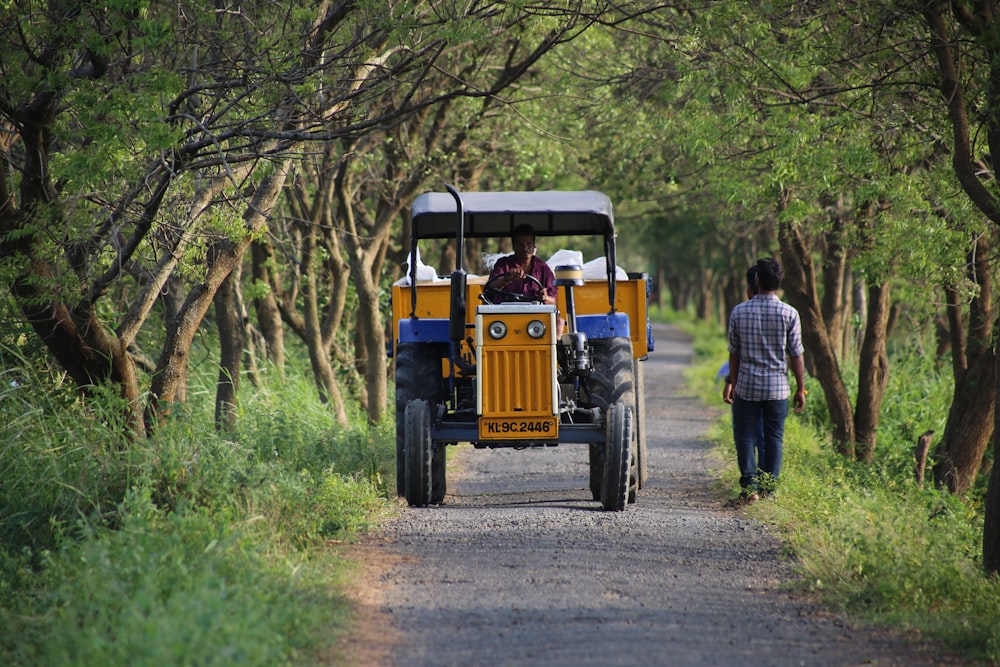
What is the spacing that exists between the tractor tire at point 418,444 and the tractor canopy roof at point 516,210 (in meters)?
1.66

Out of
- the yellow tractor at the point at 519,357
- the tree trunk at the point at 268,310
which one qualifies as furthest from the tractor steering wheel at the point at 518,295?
the tree trunk at the point at 268,310

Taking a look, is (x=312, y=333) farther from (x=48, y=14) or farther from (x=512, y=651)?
(x=512, y=651)

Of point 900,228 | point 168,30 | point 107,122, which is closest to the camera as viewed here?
point 168,30

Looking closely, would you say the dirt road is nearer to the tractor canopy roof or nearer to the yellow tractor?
the yellow tractor

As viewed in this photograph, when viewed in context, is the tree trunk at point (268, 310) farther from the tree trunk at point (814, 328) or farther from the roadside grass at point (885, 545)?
the tree trunk at point (814, 328)

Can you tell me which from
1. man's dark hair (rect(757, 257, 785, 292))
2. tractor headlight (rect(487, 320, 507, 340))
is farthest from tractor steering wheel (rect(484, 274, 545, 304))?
man's dark hair (rect(757, 257, 785, 292))

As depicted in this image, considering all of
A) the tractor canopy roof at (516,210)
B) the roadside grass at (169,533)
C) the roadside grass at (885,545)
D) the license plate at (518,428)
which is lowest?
the roadside grass at (885,545)

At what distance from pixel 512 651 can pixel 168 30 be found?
4.63 metres

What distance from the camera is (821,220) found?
15.8 meters

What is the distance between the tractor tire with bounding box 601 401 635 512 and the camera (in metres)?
9.83

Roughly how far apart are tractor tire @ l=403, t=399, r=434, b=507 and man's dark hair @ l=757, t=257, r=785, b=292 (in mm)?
2973

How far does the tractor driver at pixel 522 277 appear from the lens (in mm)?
10252

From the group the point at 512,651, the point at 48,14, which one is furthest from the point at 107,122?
the point at 512,651

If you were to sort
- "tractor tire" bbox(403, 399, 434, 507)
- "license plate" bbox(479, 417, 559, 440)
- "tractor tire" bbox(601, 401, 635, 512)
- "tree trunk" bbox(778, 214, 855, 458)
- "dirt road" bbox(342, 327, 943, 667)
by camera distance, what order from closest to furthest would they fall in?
"dirt road" bbox(342, 327, 943, 667) → "license plate" bbox(479, 417, 559, 440) → "tractor tire" bbox(601, 401, 635, 512) → "tractor tire" bbox(403, 399, 434, 507) → "tree trunk" bbox(778, 214, 855, 458)
